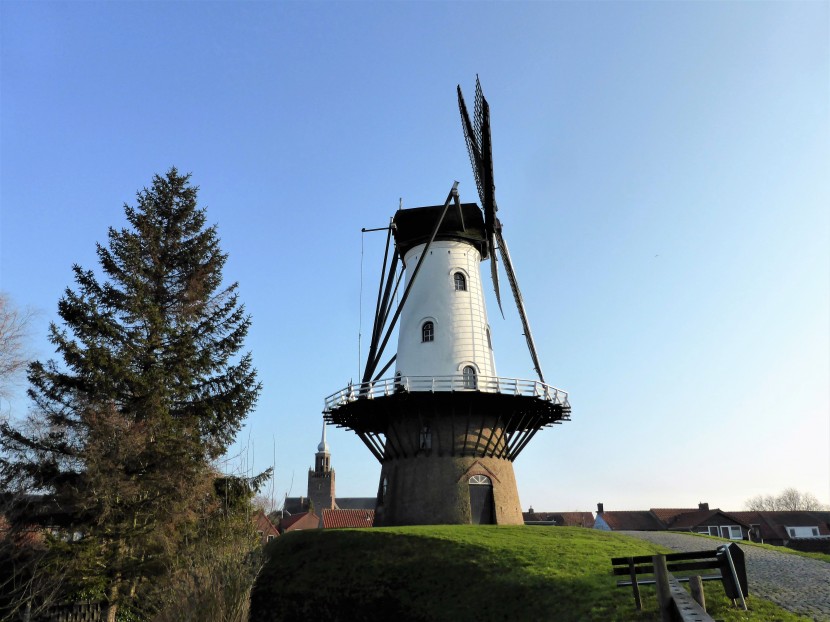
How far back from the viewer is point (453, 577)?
1584 cm

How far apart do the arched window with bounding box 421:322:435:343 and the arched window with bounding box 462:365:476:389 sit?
2.05 m

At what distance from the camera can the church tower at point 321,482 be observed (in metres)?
86.5

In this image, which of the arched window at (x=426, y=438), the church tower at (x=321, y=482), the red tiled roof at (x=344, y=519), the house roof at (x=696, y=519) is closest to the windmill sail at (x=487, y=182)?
the arched window at (x=426, y=438)

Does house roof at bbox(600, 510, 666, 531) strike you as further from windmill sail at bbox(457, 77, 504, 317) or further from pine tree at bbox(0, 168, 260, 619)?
pine tree at bbox(0, 168, 260, 619)

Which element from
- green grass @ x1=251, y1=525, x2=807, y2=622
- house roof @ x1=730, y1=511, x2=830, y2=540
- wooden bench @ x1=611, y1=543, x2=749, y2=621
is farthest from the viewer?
house roof @ x1=730, y1=511, x2=830, y2=540

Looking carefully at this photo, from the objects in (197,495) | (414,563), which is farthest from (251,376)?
(414,563)

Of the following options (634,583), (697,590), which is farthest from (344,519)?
(697,590)

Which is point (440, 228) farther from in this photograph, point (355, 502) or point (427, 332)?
point (355, 502)

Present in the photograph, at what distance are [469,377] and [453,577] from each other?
8.50 m

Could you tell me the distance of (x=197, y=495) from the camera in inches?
634

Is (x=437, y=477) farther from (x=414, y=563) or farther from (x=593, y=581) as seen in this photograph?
(x=593, y=581)

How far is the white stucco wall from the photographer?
24.8m

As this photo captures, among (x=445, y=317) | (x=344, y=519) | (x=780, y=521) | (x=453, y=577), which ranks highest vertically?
(x=445, y=317)

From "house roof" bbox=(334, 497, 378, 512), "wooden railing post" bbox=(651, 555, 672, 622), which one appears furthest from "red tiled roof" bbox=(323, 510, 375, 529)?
"house roof" bbox=(334, 497, 378, 512)
